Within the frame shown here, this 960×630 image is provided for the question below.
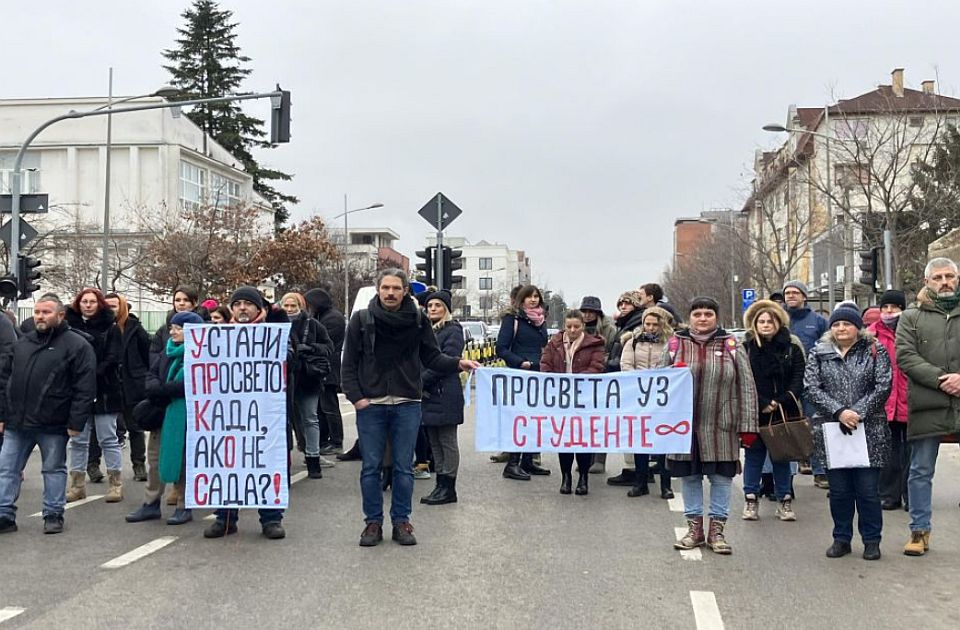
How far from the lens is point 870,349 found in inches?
298

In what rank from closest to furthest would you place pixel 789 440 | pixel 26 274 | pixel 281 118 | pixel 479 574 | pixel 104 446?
1. pixel 479 574
2. pixel 789 440
3. pixel 104 446
4. pixel 281 118
5. pixel 26 274

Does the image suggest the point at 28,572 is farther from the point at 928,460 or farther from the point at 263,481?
the point at 928,460

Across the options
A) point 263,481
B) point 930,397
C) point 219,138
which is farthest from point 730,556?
point 219,138

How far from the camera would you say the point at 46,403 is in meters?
8.36

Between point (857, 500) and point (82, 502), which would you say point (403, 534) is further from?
point (82, 502)

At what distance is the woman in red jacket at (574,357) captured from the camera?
404 inches

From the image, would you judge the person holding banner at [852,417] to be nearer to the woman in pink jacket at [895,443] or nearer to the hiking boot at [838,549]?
the hiking boot at [838,549]

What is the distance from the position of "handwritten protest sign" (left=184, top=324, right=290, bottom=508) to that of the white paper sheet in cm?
407

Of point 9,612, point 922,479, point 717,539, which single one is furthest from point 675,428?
point 9,612

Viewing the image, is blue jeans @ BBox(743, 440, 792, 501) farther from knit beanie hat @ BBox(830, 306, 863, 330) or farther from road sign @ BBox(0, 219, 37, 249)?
road sign @ BBox(0, 219, 37, 249)

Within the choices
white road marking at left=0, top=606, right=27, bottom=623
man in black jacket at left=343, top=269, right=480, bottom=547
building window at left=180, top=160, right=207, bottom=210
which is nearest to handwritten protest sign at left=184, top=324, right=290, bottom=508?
man in black jacket at left=343, top=269, right=480, bottom=547

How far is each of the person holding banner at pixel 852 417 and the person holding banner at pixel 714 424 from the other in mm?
499

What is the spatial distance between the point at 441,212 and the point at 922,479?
12.7 metres

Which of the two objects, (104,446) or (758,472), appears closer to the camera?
(758,472)
